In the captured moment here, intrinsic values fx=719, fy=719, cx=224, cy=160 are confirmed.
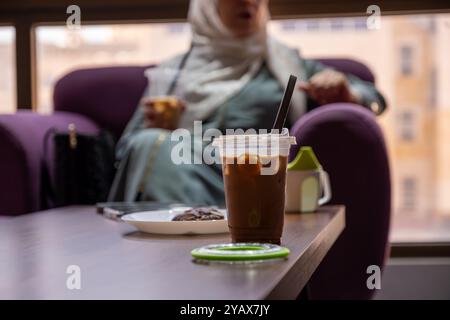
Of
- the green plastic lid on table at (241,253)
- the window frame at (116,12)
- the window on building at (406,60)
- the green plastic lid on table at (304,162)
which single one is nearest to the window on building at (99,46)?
the window frame at (116,12)

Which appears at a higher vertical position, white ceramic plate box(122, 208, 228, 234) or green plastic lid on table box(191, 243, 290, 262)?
green plastic lid on table box(191, 243, 290, 262)

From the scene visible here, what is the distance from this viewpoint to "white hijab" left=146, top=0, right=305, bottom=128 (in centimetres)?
247

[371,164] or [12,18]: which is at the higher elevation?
[12,18]

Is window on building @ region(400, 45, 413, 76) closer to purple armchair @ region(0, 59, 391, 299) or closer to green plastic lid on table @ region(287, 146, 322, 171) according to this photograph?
purple armchair @ region(0, 59, 391, 299)

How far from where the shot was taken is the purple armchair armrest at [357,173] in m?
1.87

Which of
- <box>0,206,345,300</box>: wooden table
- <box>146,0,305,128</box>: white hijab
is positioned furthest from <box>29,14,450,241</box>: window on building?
<box>0,206,345,300</box>: wooden table

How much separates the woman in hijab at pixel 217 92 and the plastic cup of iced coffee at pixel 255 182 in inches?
44.0

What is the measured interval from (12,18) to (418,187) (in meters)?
1.88

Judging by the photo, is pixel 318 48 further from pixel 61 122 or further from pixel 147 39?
pixel 61 122

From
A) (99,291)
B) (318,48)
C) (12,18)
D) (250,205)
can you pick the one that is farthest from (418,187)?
(99,291)

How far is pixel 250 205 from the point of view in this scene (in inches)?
34.4

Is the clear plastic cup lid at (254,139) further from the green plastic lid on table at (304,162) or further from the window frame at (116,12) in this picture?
the window frame at (116,12)

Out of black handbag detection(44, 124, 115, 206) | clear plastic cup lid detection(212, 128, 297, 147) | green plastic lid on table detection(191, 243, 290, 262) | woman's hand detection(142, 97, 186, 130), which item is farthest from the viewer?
woman's hand detection(142, 97, 186, 130)

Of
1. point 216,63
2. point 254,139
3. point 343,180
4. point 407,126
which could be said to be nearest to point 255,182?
point 254,139
